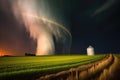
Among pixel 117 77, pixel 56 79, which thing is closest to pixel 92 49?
pixel 117 77

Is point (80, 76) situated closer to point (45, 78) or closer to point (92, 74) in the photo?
point (92, 74)

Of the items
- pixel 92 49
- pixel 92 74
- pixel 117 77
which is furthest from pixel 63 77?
pixel 92 49

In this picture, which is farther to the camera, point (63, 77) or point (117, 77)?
point (117, 77)

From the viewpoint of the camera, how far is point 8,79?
23.8 m

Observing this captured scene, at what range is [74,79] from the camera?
86.1ft

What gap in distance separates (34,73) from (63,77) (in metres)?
4.18

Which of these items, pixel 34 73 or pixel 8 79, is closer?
pixel 8 79

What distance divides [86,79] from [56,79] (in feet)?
14.7

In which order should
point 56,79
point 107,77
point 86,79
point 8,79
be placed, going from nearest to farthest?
point 8,79
point 56,79
point 86,79
point 107,77

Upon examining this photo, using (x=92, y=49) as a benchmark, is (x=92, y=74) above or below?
below

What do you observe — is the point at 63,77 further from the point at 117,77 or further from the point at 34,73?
the point at 117,77

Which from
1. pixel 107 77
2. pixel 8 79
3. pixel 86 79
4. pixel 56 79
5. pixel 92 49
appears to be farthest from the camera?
pixel 92 49

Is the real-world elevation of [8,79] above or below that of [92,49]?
below

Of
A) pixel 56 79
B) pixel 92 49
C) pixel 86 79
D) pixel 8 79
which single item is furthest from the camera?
pixel 92 49
